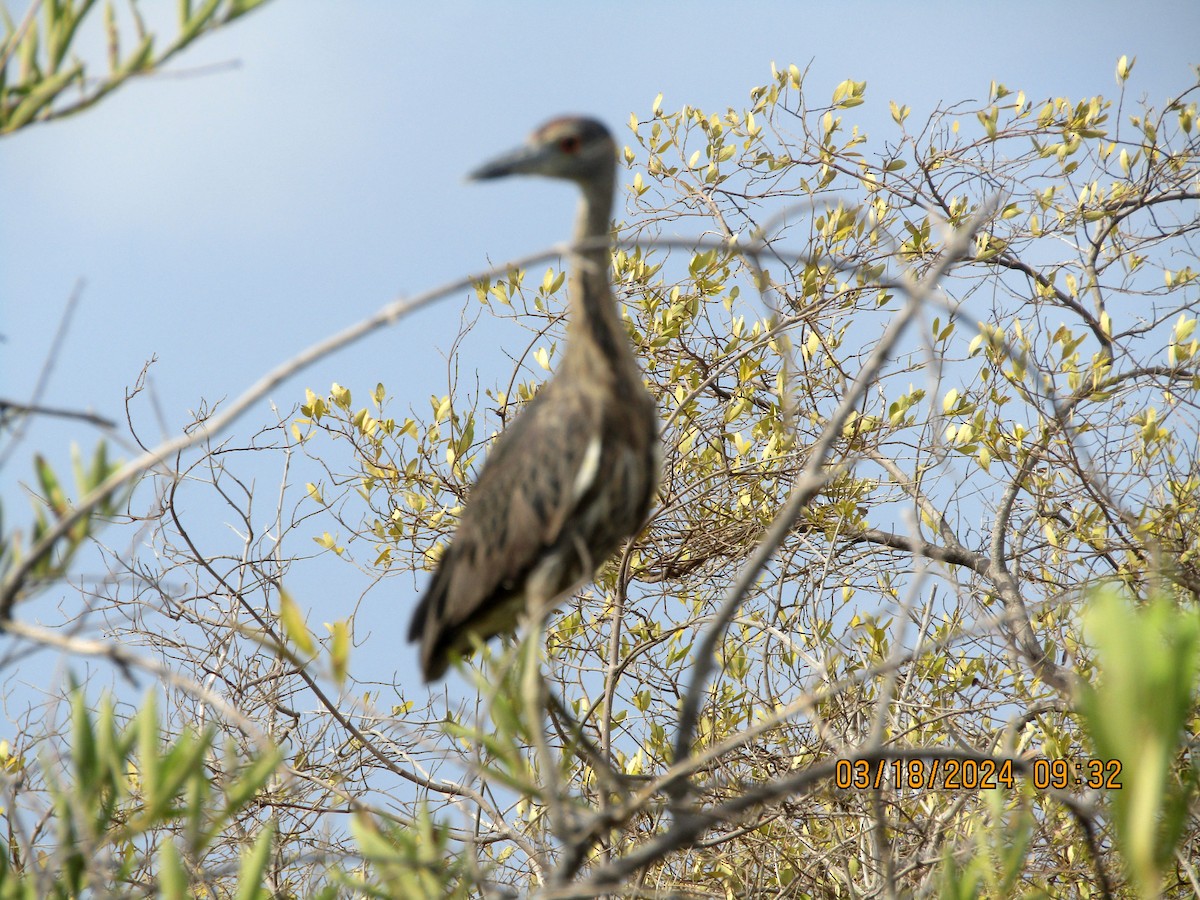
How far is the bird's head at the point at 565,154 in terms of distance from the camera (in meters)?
2.92

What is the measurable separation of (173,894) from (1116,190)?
16.9 feet

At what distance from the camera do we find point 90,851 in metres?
1.99

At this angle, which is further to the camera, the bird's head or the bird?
the bird's head

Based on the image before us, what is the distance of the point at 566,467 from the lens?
9.04ft

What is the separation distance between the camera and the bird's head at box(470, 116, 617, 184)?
9.57 ft

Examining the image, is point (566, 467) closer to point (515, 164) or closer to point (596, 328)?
point (596, 328)

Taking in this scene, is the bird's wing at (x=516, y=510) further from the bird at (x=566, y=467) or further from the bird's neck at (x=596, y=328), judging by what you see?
the bird's neck at (x=596, y=328)

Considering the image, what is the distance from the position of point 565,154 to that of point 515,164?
0.48 ft

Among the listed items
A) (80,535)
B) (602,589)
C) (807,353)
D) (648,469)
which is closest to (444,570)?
(648,469)
